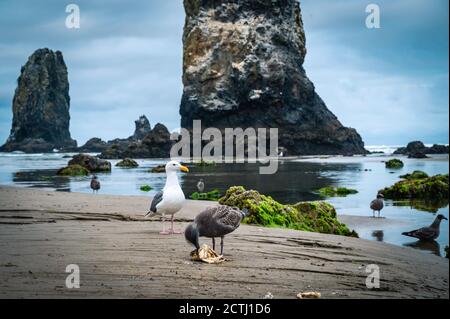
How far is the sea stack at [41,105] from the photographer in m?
147

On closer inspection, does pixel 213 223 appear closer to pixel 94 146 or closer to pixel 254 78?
pixel 254 78

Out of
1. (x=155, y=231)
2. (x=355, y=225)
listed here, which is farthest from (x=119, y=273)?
(x=355, y=225)

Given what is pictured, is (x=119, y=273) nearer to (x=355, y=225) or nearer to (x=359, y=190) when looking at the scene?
(x=355, y=225)

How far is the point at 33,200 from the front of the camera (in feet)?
47.3

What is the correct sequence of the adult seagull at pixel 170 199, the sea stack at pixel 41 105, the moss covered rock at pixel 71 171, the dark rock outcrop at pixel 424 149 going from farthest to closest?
the sea stack at pixel 41 105 < the dark rock outcrop at pixel 424 149 < the moss covered rock at pixel 71 171 < the adult seagull at pixel 170 199

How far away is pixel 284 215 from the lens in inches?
508

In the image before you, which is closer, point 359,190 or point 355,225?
point 355,225

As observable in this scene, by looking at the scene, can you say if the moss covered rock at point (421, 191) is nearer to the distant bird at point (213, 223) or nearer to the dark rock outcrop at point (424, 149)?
the distant bird at point (213, 223)

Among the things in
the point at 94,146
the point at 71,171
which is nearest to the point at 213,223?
the point at 71,171

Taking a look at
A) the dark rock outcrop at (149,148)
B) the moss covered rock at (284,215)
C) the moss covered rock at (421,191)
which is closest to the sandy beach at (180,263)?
the moss covered rock at (284,215)

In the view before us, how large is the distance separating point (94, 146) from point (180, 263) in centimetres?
13188

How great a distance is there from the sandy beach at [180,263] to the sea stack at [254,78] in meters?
90.2

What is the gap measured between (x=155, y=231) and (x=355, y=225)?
7.44 m

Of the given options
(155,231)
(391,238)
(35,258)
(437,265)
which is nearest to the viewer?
(35,258)
